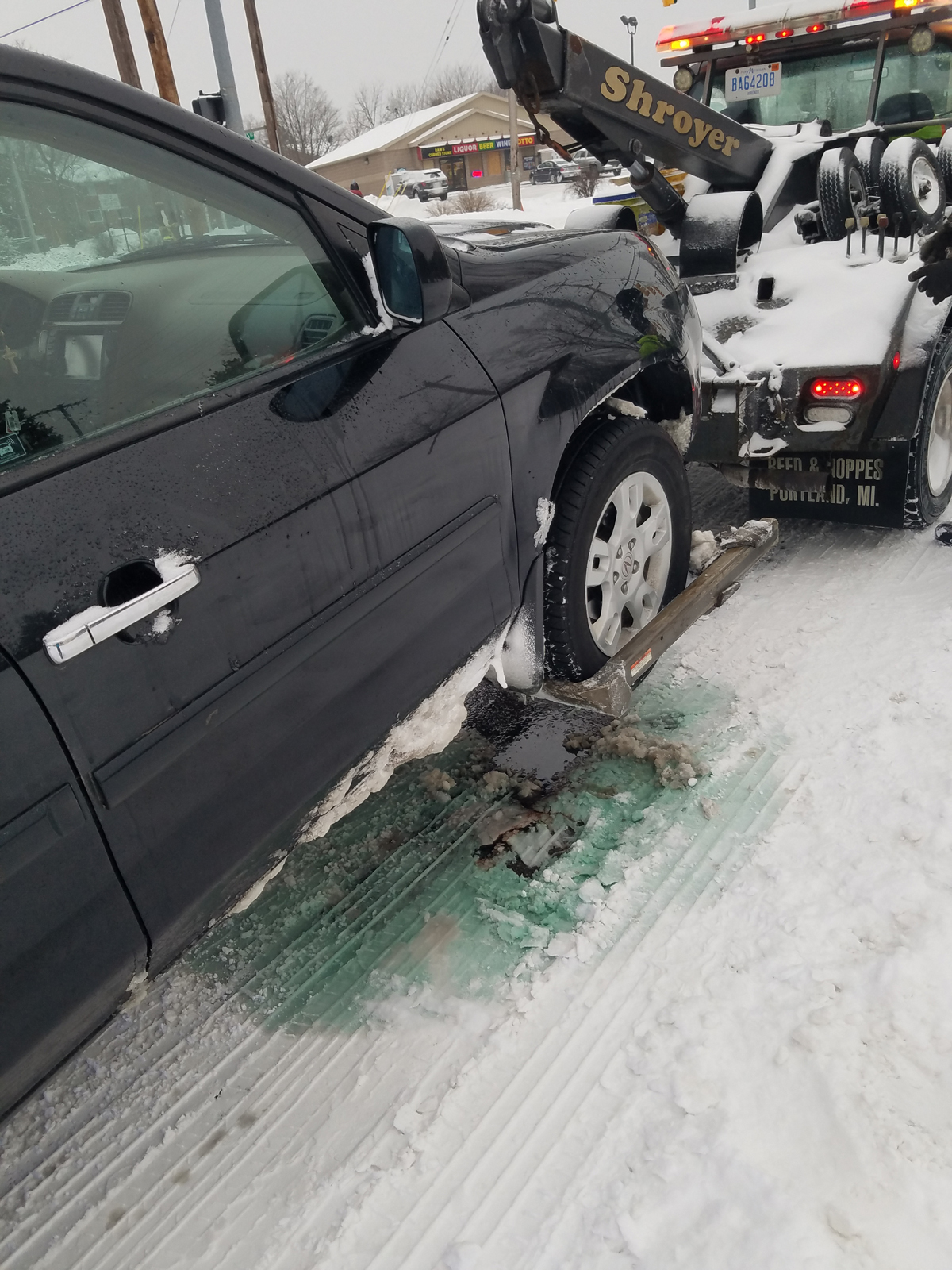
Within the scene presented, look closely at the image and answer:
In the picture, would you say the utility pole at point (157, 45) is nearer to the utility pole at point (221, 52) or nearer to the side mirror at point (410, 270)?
the utility pole at point (221, 52)

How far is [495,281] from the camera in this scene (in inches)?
94.5

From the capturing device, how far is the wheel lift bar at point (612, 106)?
13.8 feet

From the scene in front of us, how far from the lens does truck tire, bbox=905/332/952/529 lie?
3.84m

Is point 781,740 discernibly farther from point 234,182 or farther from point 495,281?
point 234,182

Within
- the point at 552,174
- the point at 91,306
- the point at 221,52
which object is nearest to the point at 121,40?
the point at 221,52

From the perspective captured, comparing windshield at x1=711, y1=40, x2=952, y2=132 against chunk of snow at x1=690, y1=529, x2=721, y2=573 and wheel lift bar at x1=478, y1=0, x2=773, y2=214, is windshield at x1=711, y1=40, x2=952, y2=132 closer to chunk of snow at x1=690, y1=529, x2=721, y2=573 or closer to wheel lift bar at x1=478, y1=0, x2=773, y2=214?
wheel lift bar at x1=478, y1=0, x2=773, y2=214

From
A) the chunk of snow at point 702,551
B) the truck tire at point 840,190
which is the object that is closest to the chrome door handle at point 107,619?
the chunk of snow at point 702,551

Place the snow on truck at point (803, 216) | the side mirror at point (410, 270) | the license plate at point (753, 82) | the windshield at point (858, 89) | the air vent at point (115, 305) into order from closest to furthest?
the air vent at point (115, 305)
the side mirror at point (410, 270)
the snow on truck at point (803, 216)
the windshield at point (858, 89)
the license plate at point (753, 82)

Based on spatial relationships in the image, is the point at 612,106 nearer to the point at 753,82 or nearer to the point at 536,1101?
the point at 753,82

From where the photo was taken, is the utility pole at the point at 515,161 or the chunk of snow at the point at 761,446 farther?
the utility pole at the point at 515,161

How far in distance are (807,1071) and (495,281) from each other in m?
2.01

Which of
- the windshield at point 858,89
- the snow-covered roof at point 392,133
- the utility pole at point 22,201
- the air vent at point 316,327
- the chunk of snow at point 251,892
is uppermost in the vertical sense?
the snow-covered roof at point 392,133

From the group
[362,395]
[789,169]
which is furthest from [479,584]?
[789,169]

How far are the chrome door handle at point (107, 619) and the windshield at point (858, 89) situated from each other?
5.70 metres
